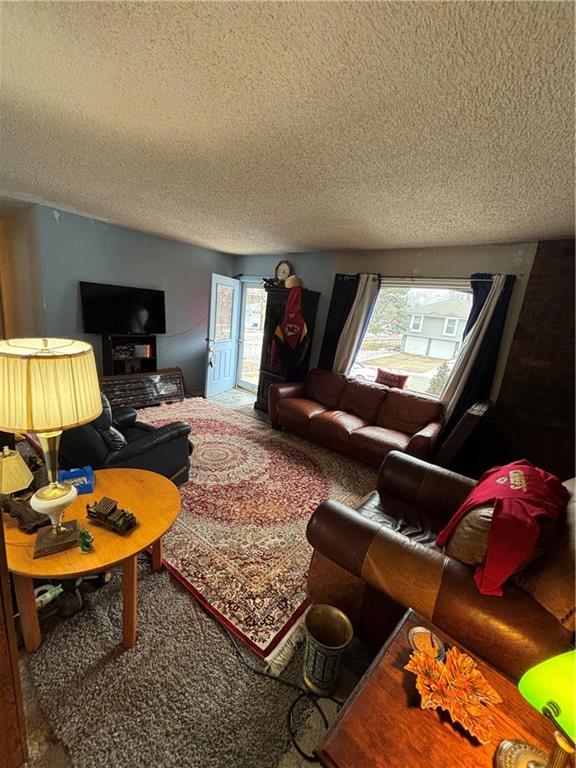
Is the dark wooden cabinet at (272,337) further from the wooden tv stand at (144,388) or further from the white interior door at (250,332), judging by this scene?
the wooden tv stand at (144,388)

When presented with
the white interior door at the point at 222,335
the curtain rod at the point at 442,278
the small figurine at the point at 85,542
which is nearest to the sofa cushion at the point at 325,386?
the curtain rod at the point at 442,278

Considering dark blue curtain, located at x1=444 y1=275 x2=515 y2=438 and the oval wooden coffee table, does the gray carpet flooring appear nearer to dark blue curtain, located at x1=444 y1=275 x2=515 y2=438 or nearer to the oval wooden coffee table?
the oval wooden coffee table

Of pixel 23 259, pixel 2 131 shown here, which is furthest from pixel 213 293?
pixel 2 131

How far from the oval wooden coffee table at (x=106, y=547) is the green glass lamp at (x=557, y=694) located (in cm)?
125

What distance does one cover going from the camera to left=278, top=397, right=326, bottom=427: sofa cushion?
3484 millimetres

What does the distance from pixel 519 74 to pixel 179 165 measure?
1739mm

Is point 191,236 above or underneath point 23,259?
above

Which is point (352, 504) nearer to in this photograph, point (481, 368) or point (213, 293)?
Answer: point (481, 368)

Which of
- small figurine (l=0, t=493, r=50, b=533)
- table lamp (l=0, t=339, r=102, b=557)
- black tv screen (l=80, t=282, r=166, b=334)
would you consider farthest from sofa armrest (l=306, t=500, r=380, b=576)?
black tv screen (l=80, t=282, r=166, b=334)

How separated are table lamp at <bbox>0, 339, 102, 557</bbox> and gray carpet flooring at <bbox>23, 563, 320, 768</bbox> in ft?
1.75

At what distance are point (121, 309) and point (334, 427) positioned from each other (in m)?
3.16

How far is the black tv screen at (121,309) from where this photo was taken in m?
3.67

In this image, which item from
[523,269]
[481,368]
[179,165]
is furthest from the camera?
[481,368]

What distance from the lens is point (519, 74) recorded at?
0.95 m
